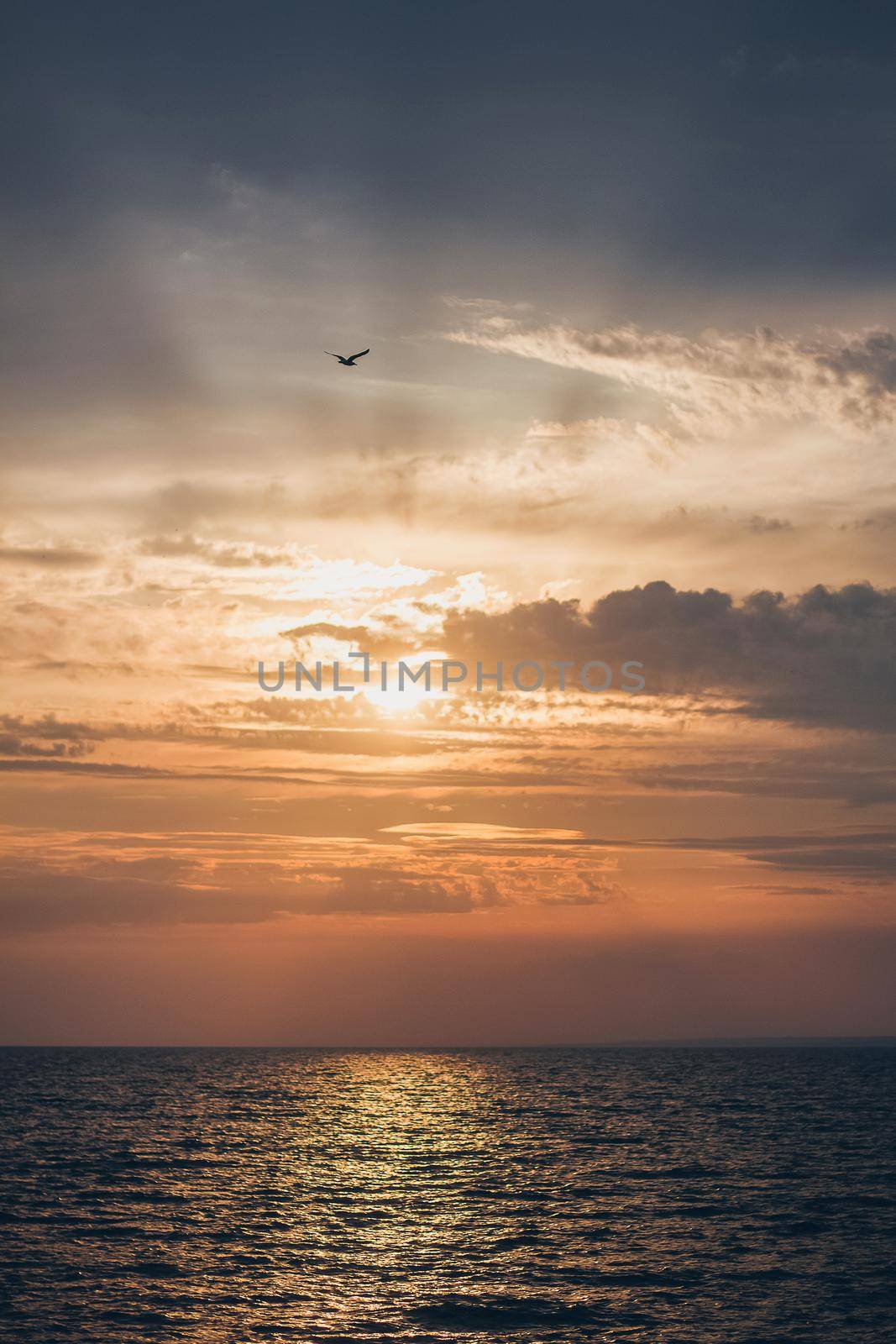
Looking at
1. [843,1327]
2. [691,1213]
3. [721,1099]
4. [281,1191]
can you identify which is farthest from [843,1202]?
[721,1099]

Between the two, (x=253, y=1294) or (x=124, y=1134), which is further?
(x=124, y=1134)

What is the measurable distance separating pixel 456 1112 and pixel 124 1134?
43.8m

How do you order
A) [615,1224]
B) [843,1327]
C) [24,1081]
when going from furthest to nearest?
[24,1081] → [615,1224] → [843,1327]

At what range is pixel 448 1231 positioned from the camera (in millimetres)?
59125

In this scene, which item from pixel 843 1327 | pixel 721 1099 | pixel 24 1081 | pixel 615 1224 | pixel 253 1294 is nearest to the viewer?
pixel 843 1327

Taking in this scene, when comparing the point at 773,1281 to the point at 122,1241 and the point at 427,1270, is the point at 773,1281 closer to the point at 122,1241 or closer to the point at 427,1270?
the point at 427,1270

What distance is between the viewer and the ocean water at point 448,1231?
43.1 meters

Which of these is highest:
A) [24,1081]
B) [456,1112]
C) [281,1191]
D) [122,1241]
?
[122,1241]

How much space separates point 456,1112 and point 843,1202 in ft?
238

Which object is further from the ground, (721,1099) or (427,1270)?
(427,1270)

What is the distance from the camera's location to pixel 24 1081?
194m

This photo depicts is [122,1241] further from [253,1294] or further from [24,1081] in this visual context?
[24,1081]

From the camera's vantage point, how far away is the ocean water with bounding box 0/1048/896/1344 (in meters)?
43.1

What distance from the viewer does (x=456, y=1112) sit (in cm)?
13525
